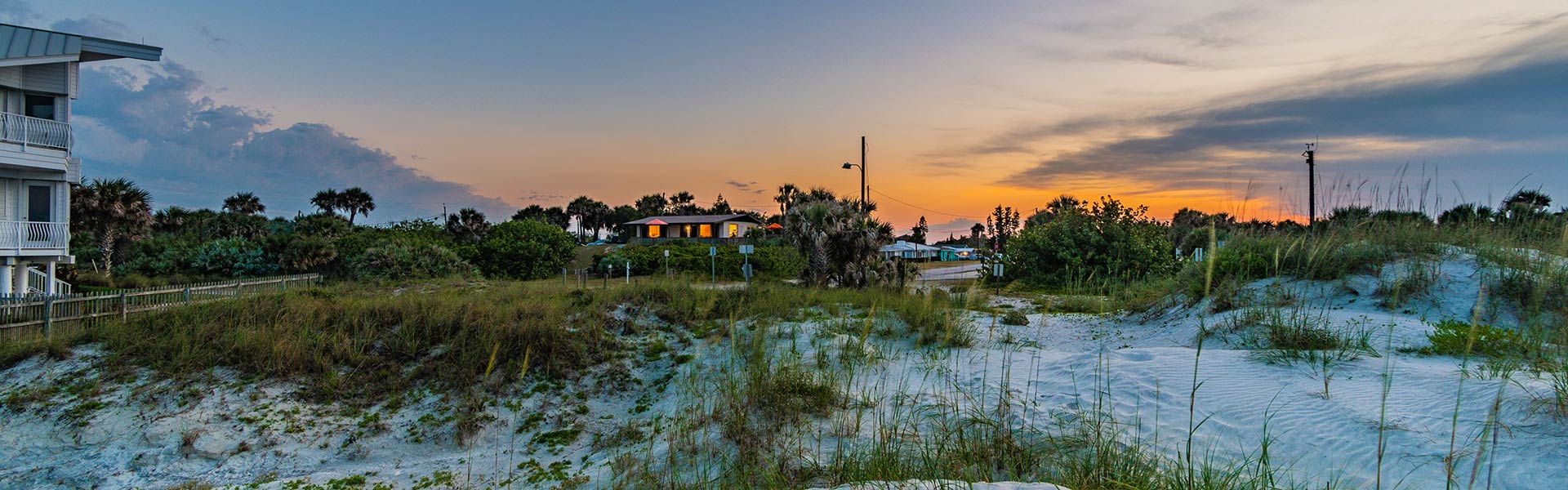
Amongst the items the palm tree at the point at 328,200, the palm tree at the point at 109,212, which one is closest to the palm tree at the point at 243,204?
the palm tree at the point at 328,200

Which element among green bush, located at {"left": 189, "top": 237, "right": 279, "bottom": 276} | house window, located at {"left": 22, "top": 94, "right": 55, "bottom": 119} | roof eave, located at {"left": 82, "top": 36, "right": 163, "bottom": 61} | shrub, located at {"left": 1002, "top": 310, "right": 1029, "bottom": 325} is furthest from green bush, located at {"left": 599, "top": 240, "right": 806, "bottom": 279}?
shrub, located at {"left": 1002, "top": 310, "right": 1029, "bottom": 325}

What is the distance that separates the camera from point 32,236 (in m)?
16.1

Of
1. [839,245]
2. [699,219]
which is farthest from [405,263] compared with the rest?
[699,219]

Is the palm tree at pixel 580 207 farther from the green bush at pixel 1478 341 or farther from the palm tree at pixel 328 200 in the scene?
the green bush at pixel 1478 341

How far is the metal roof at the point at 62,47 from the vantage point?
618 inches

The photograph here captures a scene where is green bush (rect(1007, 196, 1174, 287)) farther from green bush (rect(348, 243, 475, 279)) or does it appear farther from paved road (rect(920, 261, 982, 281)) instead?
green bush (rect(348, 243, 475, 279))

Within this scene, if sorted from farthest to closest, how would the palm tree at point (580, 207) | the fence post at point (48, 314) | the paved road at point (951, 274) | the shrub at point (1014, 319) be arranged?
the palm tree at point (580, 207)
the paved road at point (951, 274)
the shrub at point (1014, 319)
the fence post at point (48, 314)

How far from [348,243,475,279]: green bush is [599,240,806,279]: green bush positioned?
29.7 feet

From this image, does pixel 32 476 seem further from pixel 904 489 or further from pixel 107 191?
pixel 107 191

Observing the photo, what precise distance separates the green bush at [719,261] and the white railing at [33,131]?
2034 centimetres

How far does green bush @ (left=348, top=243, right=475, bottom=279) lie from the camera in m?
24.1

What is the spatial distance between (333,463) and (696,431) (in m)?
3.99

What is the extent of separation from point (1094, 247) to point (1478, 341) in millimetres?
19112

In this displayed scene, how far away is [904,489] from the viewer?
325cm
